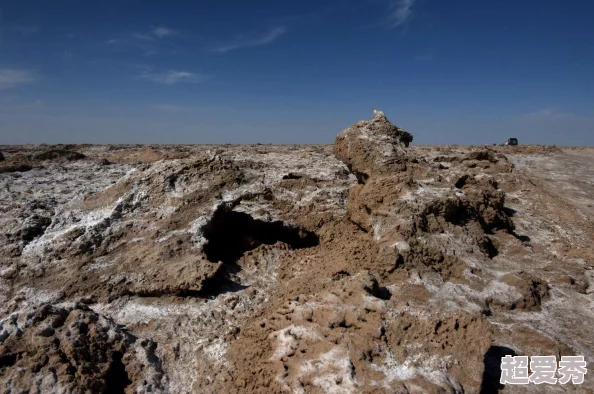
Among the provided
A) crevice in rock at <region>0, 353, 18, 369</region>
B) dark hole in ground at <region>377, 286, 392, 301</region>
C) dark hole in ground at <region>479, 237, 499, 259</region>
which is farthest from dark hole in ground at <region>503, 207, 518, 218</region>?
crevice in rock at <region>0, 353, 18, 369</region>

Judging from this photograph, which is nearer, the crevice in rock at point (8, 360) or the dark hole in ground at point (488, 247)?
the crevice in rock at point (8, 360)

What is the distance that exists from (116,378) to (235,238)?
230 cm

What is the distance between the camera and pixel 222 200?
16.0 ft

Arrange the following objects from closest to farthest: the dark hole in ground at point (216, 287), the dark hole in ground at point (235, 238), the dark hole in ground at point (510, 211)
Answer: the dark hole in ground at point (216, 287)
the dark hole in ground at point (235, 238)
the dark hole in ground at point (510, 211)

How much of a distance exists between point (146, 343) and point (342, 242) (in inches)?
101

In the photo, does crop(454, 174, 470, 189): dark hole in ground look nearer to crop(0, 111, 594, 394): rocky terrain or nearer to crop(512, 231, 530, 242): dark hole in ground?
crop(0, 111, 594, 394): rocky terrain

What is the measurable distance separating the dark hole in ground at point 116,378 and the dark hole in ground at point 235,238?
112cm

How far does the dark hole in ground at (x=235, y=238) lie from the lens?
13.6 ft

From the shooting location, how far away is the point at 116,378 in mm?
2824

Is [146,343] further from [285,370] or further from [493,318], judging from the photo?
[493,318]

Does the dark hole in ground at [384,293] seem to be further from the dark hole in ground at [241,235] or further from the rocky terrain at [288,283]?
the dark hole in ground at [241,235]

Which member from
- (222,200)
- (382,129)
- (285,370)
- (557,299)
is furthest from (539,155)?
(285,370)

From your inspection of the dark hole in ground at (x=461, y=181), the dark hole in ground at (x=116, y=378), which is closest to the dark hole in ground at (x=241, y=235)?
the dark hole in ground at (x=116, y=378)

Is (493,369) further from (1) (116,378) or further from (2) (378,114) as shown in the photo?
(2) (378,114)
